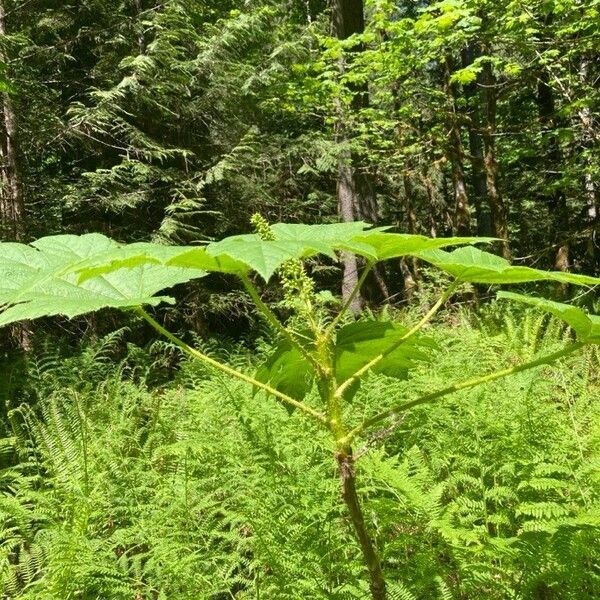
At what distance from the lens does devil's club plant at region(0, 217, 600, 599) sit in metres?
0.73

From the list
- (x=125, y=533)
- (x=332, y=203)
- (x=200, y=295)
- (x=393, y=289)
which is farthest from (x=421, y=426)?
(x=393, y=289)

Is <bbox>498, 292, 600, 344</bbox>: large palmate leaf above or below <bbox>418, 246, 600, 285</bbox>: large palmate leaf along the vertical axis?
below

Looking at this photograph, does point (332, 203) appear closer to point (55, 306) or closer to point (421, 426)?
point (421, 426)

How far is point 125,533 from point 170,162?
6.97 metres

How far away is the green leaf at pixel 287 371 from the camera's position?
39.0 inches

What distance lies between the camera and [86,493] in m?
2.58

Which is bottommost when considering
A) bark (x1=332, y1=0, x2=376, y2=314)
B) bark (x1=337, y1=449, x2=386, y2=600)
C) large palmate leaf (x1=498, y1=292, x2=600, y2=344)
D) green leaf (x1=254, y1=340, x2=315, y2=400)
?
bark (x1=337, y1=449, x2=386, y2=600)

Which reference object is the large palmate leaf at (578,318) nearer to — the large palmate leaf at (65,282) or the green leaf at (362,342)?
the green leaf at (362,342)

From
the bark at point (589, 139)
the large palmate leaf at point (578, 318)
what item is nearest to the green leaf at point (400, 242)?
the large palmate leaf at point (578, 318)

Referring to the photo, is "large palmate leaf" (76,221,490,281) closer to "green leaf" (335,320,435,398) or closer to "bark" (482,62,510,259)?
"green leaf" (335,320,435,398)

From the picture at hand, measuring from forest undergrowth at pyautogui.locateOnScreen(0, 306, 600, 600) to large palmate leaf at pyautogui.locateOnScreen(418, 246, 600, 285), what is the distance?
12.3 inches

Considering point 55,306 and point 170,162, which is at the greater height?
point 170,162

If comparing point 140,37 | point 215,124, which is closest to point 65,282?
point 215,124

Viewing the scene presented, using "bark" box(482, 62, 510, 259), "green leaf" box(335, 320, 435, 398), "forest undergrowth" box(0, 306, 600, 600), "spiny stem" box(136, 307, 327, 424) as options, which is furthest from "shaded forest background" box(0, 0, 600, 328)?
"spiny stem" box(136, 307, 327, 424)
